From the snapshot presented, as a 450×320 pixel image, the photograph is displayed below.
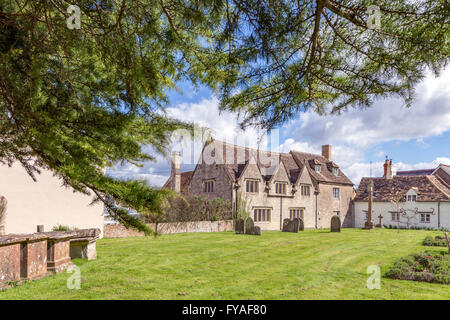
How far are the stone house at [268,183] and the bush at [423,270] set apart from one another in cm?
1668

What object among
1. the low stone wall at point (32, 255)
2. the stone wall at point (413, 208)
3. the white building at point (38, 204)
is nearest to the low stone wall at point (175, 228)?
the white building at point (38, 204)

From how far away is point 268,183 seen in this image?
28.9 meters

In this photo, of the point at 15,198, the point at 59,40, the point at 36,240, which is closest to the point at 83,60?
the point at 59,40

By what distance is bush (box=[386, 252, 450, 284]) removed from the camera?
826 cm

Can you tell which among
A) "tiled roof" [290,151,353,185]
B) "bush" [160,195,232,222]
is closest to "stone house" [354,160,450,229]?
"tiled roof" [290,151,353,185]

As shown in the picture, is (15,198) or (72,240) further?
(15,198)

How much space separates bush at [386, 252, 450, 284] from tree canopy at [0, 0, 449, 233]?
574cm

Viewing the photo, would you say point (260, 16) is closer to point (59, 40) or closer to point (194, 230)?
point (59, 40)

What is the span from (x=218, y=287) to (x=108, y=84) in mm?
4895

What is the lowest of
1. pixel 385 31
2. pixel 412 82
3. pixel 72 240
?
pixel 72 240

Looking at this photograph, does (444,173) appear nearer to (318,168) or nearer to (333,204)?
(333,204)

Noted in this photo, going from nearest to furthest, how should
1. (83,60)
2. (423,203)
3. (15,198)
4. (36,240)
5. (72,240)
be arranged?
(83,60)
(36,240)
(72,240)
(15,198)
(423,203)

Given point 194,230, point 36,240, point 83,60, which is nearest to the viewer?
point 83,60
